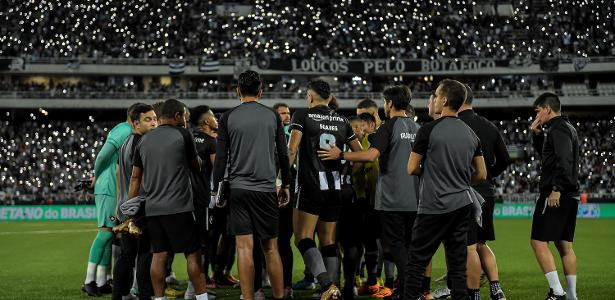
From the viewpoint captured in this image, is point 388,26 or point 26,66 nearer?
point 26,66

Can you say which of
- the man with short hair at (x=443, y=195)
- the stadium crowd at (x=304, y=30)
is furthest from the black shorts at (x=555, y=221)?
the stadium crowd at (x=304, y=30)

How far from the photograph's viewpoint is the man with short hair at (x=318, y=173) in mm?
8977

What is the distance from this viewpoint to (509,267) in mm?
14539

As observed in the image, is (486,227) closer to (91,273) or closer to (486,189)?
(486,189)

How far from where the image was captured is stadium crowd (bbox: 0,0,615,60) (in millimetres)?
57125

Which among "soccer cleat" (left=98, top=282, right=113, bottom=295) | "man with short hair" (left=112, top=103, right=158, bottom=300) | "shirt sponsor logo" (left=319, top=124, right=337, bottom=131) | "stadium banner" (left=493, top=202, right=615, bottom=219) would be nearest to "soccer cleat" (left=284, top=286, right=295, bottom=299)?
"man with short hair" (left=112, top=103, right=158, bottom=300)

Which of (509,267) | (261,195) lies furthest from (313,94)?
(509,267)

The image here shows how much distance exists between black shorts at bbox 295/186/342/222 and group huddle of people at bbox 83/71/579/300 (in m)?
0.01

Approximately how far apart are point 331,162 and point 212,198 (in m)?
1.79

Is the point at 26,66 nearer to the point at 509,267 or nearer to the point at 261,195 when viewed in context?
the point at 509,267

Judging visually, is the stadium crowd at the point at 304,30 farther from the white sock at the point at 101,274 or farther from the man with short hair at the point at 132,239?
the man with short hair at the point at 132,239

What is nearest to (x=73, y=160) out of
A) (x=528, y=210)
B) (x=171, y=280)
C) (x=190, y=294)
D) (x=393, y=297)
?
(x=528, y=210)

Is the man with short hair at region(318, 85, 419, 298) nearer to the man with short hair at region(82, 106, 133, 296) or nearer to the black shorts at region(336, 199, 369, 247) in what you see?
the black shorts at region(336, 199, 369, 247)

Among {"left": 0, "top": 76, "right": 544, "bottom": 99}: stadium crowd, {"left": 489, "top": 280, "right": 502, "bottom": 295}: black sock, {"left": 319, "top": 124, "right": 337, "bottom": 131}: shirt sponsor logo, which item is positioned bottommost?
{"left": 489, "top": 280, "right": 502, "bottom": 295}: black sock
